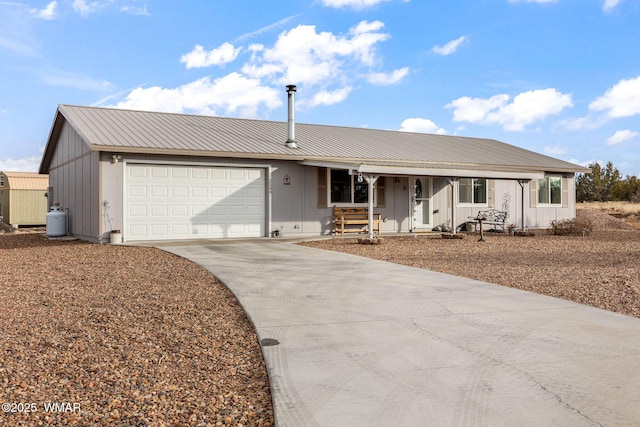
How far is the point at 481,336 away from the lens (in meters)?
4.95

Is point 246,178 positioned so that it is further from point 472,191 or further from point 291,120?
point 472,191

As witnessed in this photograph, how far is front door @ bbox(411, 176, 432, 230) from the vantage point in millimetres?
18812

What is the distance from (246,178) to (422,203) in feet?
22.8

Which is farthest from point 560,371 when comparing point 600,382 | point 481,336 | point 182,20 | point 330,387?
point 182,20

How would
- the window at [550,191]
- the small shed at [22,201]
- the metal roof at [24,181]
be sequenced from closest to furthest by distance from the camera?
1. the window at [550,191]
2. the small shed at [22,201]
3. the metal roof at [24,181]

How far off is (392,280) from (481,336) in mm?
3103

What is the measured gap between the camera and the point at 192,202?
49.6 ft

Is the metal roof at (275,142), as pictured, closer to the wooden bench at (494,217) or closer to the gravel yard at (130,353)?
the wooden bench at (494,217)

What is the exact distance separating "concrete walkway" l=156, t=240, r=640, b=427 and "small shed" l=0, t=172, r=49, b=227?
2530 centimetres

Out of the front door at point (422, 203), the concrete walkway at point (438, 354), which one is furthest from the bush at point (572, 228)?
the concrete walkway at point (438, 354)

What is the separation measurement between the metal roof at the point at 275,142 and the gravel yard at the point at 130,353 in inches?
285

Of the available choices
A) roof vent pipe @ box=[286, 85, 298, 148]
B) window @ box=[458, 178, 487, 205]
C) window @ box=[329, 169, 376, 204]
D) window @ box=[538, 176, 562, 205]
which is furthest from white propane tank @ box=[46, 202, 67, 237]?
window @ box=[538, 176, 562, 205]

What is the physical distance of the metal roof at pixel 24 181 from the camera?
2822 centimetres

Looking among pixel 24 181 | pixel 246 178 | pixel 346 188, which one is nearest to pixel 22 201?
pixel 24 181
